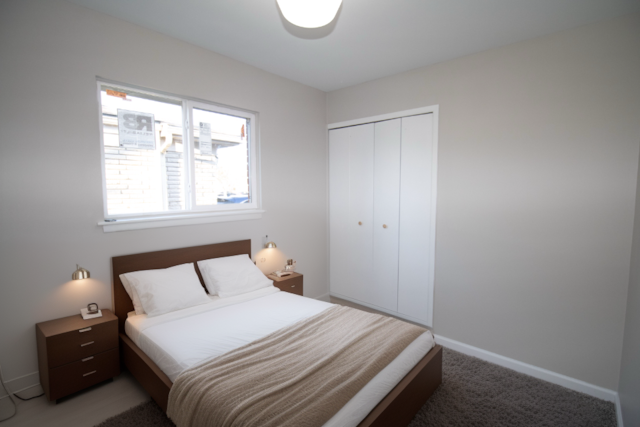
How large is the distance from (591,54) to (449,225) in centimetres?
169

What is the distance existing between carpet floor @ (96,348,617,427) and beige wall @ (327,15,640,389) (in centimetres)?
25

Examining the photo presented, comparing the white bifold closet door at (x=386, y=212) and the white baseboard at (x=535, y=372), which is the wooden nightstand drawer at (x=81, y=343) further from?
the white baseboard at (x=535, y=372)

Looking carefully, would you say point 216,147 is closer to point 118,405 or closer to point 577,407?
point 118,405

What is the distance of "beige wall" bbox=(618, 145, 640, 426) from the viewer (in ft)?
5.99

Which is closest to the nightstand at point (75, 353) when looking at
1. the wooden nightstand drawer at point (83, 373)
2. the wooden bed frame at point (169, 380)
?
the wooden nightstand drawer at point (83, 373)

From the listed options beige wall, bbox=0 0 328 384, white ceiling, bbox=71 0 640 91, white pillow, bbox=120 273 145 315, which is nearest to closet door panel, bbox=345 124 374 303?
white ceiling, bbox=71 0 640 91

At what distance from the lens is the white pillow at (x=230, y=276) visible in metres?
2.90

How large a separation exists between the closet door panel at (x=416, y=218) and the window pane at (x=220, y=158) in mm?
1721

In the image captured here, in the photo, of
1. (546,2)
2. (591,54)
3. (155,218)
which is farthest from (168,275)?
(591,54)

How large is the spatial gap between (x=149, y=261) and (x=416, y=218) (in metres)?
2.57

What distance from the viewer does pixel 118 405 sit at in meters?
2.17

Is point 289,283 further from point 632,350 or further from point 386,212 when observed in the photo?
point 632,350

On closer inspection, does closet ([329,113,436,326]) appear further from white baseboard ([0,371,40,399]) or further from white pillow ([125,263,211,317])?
white baseboard ([0,371,40,399])

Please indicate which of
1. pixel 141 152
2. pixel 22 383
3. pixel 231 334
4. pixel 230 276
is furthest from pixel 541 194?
pixel 22 383
